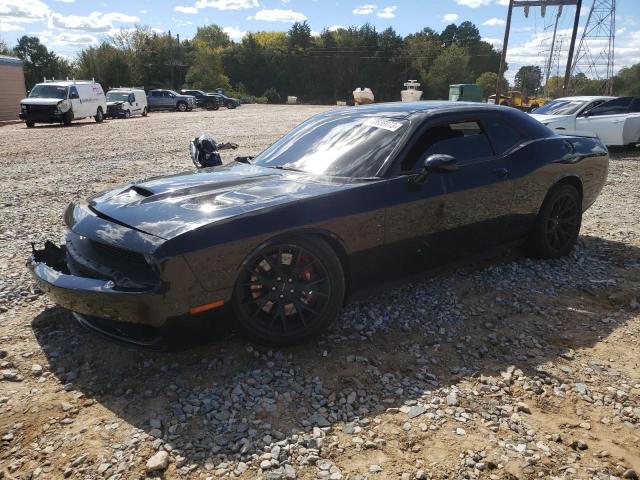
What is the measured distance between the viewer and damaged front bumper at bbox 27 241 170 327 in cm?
265

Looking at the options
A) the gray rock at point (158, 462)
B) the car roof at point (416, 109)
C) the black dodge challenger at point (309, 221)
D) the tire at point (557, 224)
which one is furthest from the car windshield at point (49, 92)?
the gray rock at point (158, 462)

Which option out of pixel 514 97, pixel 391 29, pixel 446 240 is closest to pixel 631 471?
pixel 446 240

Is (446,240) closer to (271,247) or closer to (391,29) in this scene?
(271,247)

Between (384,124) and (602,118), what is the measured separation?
10058 millimetres

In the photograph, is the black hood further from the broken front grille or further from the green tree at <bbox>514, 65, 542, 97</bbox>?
the green tree at <bbox>514, 65, 542, 97</bbox>

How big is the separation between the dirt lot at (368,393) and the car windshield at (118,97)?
2766 cm

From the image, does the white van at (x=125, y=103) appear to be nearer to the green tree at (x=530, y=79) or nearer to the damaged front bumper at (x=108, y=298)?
the damaged front bumper at (x=108, y=298)

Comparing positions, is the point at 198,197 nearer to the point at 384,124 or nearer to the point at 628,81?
the point at 384,124

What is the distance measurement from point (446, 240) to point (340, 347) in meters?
1.19

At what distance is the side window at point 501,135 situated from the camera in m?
4.26

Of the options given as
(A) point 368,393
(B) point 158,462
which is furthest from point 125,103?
(B) point 158,462

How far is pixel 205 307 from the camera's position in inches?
109

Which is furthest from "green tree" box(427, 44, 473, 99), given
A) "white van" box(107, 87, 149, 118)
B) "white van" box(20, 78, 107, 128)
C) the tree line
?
"white van" box(20, 78, 107, 128)

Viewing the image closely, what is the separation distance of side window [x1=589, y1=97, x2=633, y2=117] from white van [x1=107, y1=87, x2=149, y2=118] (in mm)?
24599
